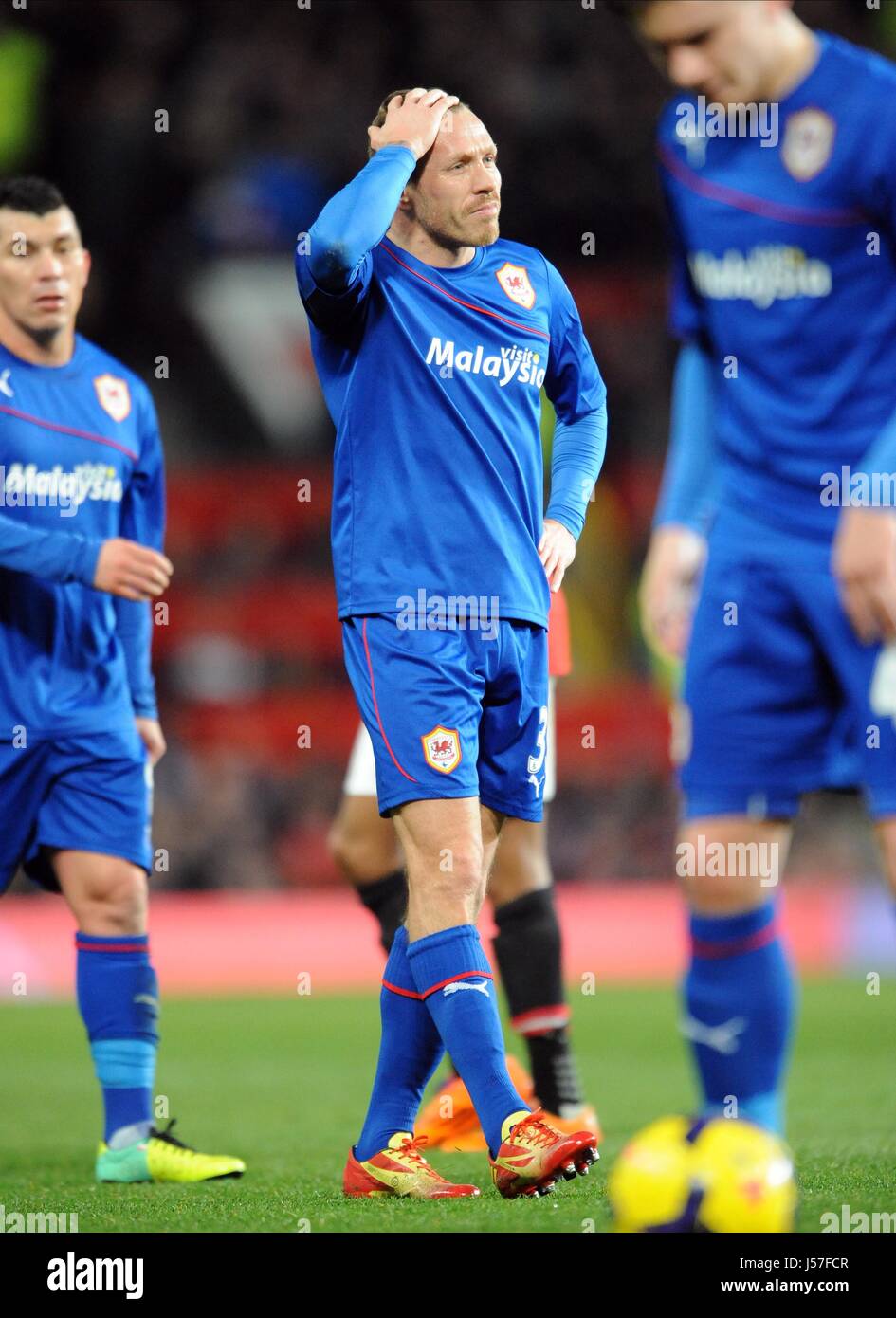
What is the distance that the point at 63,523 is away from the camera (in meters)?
4.34

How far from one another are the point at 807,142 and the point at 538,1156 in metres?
1.71

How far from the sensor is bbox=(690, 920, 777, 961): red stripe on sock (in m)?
2.93

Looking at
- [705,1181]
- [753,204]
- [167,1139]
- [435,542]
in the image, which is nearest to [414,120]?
[435,542]

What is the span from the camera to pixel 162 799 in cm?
1377

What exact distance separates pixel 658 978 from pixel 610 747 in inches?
165

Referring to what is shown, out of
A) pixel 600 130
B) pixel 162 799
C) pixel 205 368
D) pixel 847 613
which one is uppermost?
pixel 600 130

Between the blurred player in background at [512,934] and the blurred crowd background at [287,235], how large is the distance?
9.56 metres

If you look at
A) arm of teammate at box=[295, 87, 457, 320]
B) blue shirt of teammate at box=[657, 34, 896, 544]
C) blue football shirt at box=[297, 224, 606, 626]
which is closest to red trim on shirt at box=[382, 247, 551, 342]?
blue football shirt at box=[297, 224, 606, 626]

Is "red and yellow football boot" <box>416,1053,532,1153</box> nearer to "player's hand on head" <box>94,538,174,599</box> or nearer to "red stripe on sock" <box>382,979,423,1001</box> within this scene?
"red stripe on sock" <box>382,979,423,1001</box>

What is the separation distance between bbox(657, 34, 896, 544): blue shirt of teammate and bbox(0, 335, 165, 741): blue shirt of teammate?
177cm

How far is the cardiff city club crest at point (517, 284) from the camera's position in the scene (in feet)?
12.2

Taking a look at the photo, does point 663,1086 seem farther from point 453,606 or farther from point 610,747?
point 610,747

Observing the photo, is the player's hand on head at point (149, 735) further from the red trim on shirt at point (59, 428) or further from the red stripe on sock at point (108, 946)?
Answer: the red trim on shirt at point (59, 428)

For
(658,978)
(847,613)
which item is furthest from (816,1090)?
(658,978)
